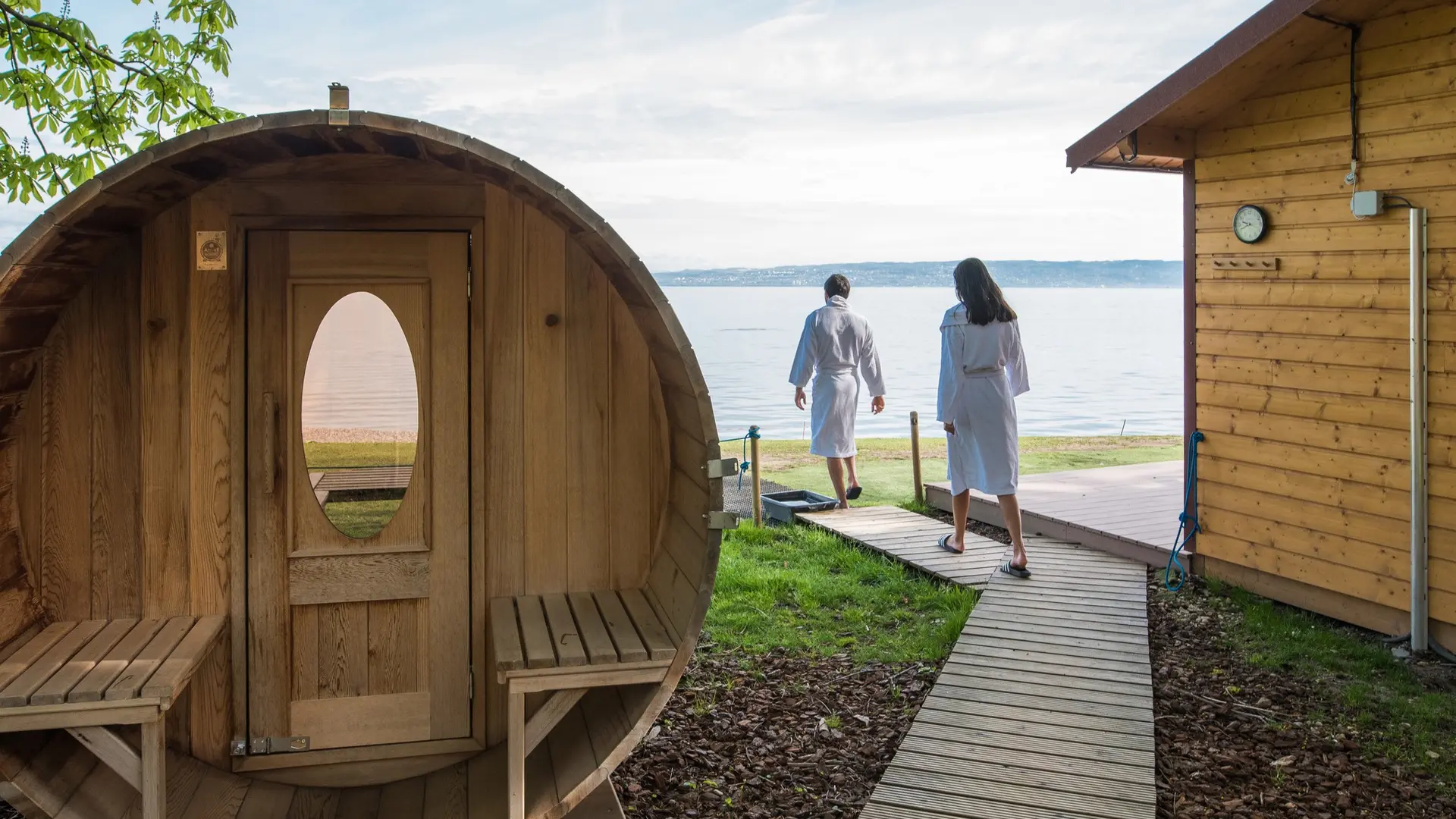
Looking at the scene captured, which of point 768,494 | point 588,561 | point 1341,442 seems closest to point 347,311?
point 588,561

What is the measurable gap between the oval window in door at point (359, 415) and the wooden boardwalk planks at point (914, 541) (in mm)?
4078

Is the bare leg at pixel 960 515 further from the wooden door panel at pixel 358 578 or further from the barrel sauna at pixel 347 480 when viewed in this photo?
the wooden door panel at pixel 358 578

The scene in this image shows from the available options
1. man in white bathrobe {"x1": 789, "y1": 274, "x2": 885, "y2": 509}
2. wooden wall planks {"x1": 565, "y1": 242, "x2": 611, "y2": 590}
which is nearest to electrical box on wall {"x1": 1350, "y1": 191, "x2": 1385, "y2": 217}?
man in white bathrobe {"x1": 789, "y1": 274, "x2": 885, "y2": 509}

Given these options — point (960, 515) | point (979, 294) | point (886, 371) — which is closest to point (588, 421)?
point (979, 294)

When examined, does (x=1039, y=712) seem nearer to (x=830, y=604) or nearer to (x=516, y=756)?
(x=830, y=604)

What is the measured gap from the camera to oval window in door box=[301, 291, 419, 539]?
4.13 metres

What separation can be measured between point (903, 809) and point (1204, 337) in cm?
443

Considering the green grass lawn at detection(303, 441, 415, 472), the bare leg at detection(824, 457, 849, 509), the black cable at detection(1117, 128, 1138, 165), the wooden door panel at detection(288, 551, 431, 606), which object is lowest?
the bare leg at detection(824, 457, 849, 509)

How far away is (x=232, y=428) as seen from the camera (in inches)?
159

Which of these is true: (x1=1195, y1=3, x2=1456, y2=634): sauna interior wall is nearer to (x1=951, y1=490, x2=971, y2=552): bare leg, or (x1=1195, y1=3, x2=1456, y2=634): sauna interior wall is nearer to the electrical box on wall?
the electrical box on wall

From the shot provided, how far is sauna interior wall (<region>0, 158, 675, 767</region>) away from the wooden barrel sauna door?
0.07 metres

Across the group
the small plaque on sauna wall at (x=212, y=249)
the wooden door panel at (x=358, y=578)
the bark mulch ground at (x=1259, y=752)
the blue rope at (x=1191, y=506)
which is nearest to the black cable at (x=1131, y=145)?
the blue rope at (x=1191, y=506)

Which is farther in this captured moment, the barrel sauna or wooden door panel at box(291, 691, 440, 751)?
wooden door panel at box(291, 691, 440, 751)

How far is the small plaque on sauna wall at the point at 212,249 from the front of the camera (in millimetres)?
3963
